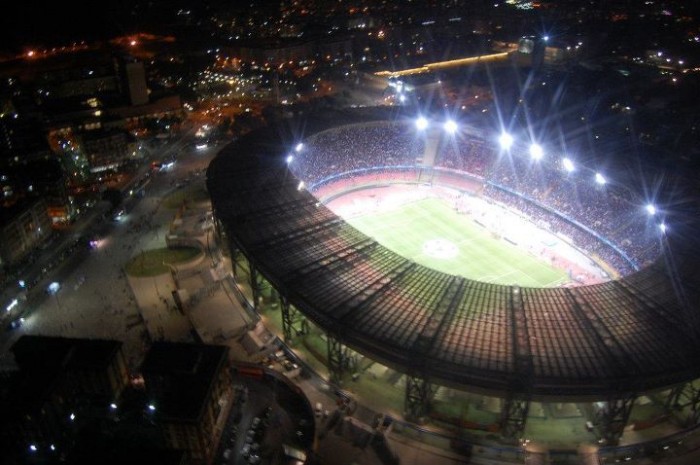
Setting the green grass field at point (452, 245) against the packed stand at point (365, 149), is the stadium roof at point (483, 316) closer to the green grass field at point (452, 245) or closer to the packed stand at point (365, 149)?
the green grass field at point (452, 245)

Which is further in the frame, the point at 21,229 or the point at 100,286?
the point at 21,229

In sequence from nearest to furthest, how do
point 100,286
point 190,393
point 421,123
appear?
point 190,393
point 100,286
point 421,123

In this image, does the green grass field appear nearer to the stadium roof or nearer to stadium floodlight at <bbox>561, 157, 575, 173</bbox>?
stadium floodlight at <bbox>561, 157, 575, 173</bbox>

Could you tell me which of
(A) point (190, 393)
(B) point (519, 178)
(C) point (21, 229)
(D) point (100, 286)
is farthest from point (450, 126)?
(C) point (21, 229)

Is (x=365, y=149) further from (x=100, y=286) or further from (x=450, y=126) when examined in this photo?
(x=100, y=286)

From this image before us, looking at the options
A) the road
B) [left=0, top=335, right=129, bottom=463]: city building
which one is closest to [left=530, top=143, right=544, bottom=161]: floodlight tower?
the road

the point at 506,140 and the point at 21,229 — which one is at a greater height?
the point at 506,140

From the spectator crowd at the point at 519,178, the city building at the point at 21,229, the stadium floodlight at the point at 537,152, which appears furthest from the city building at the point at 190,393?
the stadium floodlight at the point at 537,152
